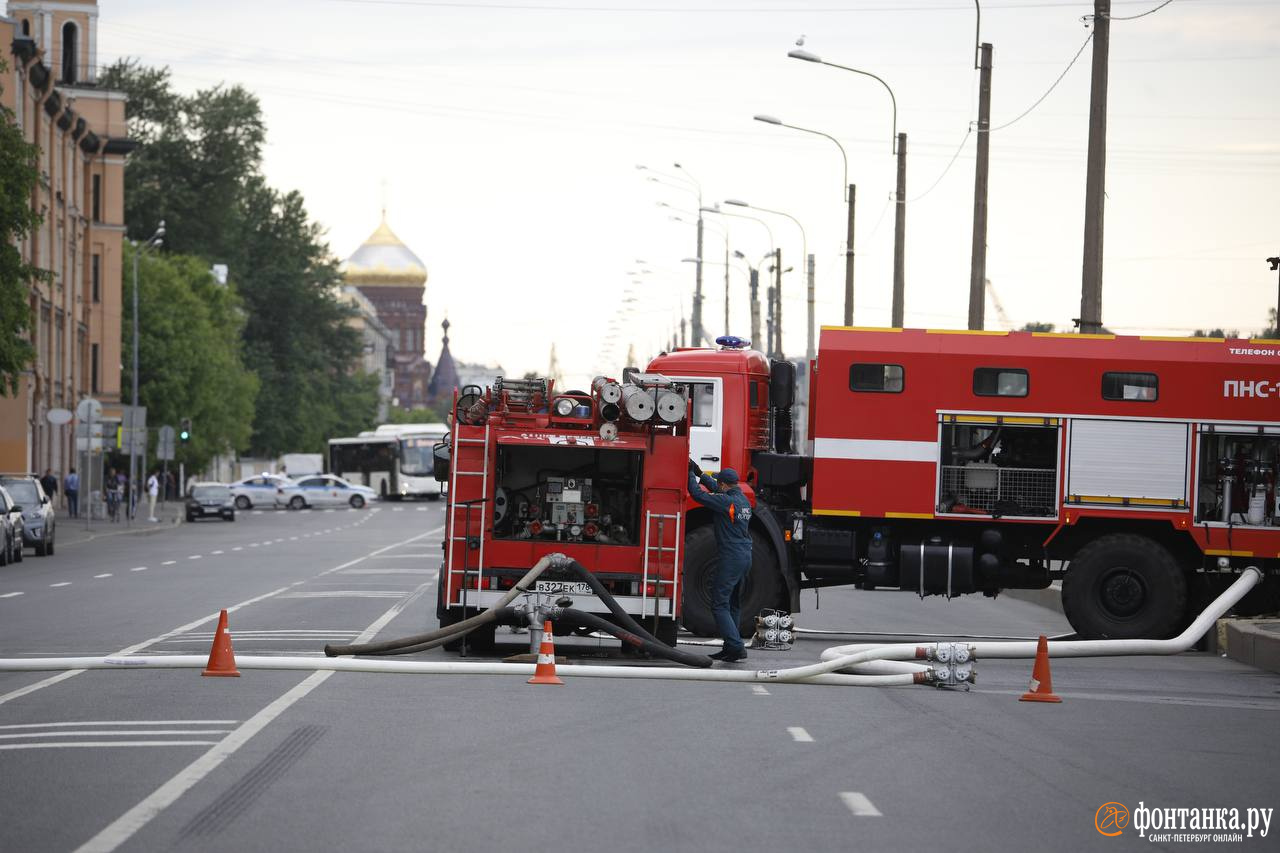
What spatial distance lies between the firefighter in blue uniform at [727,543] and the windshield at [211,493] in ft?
185

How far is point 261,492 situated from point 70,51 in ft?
70.4

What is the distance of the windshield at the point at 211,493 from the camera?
239ft

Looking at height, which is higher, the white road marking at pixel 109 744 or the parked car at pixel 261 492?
the white road marking at pixel 109 744

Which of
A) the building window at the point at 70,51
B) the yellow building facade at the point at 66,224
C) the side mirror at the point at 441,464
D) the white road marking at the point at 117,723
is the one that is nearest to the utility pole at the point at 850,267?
the yellow building facade at the point at 66,224

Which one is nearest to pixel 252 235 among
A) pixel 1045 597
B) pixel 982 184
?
pixel 982 184

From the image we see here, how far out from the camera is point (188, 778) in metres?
10.4

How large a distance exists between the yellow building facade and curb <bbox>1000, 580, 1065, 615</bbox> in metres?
38.1

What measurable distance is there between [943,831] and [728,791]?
56.7 inches

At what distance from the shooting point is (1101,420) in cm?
2170

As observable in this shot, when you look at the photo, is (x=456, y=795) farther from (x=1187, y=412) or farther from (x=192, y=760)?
(x=1187, y=412)

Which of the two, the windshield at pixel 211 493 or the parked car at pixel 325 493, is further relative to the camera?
the parked car at pixel 325 493

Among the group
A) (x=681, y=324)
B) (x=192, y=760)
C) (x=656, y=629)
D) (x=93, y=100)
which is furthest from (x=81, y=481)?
(x=192, y=760)

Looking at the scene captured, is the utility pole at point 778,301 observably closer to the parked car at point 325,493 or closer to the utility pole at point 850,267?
the utility pole at point 850,267

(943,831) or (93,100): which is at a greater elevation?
(93,100)
